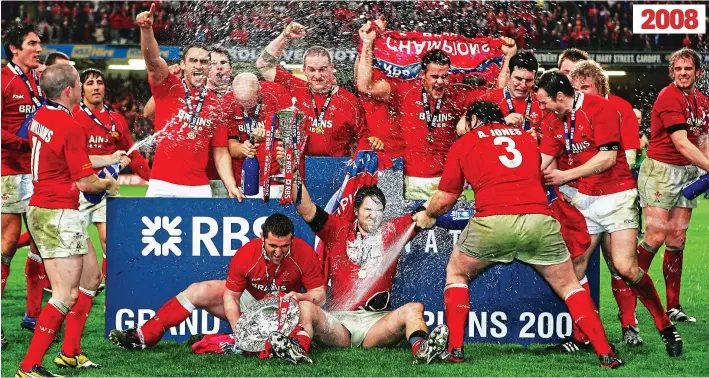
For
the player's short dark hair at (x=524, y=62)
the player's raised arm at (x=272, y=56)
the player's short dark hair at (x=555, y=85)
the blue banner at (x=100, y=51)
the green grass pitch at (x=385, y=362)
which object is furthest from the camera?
the blue banner at (x=100, y=51)

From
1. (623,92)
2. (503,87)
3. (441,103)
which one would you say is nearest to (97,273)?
(441,103)

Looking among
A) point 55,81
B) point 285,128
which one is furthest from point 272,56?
point 55,81

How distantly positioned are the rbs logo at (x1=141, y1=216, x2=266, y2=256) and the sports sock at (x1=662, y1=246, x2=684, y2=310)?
3.51 metres

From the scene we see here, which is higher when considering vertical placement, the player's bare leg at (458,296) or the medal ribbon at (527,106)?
the medal ribbon at (527,106)

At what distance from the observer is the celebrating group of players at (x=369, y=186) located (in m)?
5.99

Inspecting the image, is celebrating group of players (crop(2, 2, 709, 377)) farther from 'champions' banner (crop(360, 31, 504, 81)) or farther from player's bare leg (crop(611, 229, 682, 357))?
'champions' banner (crop(360, 31, 504, 81))

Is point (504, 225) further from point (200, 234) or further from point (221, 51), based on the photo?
point (221, 51)

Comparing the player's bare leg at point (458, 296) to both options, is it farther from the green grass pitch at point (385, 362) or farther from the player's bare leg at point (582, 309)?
the player's bare leg at point (582, 309)

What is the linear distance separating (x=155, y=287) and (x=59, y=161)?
1464mm

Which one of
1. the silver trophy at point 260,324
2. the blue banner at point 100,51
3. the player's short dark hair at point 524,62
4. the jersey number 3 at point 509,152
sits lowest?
the silver trophy at point 260,324

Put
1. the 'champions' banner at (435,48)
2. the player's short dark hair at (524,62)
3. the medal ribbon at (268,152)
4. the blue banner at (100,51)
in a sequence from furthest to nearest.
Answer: the blue banner at (100,51) → the 'champions' banner at (435,48) → the player's short dark hair at (524,62) → the medal ribbon at (268,152)

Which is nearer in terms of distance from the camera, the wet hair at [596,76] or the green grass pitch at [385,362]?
the green grass pitch at [385,362]

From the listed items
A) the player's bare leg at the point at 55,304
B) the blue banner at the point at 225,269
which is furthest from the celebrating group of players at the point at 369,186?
the blue banner at the point at 225,269

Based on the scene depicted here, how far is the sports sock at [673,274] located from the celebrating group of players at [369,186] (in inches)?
0.5
